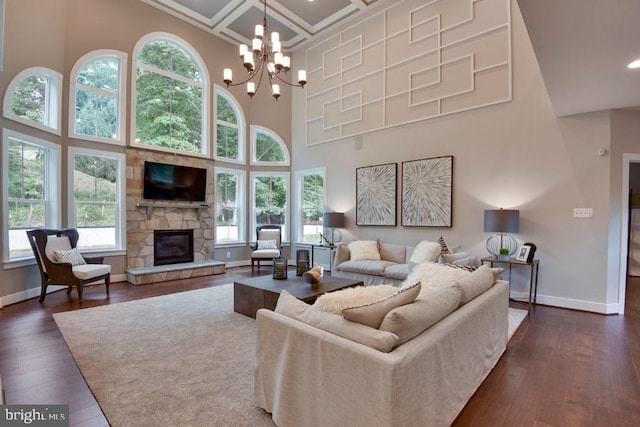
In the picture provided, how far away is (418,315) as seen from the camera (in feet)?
5.48

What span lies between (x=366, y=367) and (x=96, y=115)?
21.2ft

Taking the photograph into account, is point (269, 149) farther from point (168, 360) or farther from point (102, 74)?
point (168, 360)

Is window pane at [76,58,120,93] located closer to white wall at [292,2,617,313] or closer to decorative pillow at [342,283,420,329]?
white wall at [292,2,617,313]

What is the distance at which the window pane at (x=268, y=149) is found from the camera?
309 inches

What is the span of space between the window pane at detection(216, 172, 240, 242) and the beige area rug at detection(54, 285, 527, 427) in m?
3.17

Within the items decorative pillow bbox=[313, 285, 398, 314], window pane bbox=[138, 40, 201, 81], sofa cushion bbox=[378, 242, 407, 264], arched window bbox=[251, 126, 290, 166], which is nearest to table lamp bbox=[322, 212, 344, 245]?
sofa cushion bbox=[378, 242, 407, 264]

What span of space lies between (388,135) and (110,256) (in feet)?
18.3

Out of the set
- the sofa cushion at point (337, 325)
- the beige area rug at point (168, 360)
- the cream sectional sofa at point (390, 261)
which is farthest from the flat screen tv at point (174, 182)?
the sofa cushion at point (337, 325)

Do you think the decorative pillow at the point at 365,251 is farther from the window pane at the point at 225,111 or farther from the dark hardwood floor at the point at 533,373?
the window pane at the point at 225,111

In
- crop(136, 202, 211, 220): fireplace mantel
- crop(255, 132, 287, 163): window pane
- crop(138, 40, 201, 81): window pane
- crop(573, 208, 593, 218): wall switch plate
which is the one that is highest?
crop(138, 40, 201, 81): window pane

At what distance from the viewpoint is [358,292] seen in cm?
205

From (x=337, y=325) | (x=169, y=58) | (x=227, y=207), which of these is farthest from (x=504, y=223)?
(x=169, y=58)

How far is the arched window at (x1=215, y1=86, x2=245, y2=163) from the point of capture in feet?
24.0

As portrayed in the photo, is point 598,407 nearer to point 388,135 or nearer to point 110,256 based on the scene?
point 388,135
